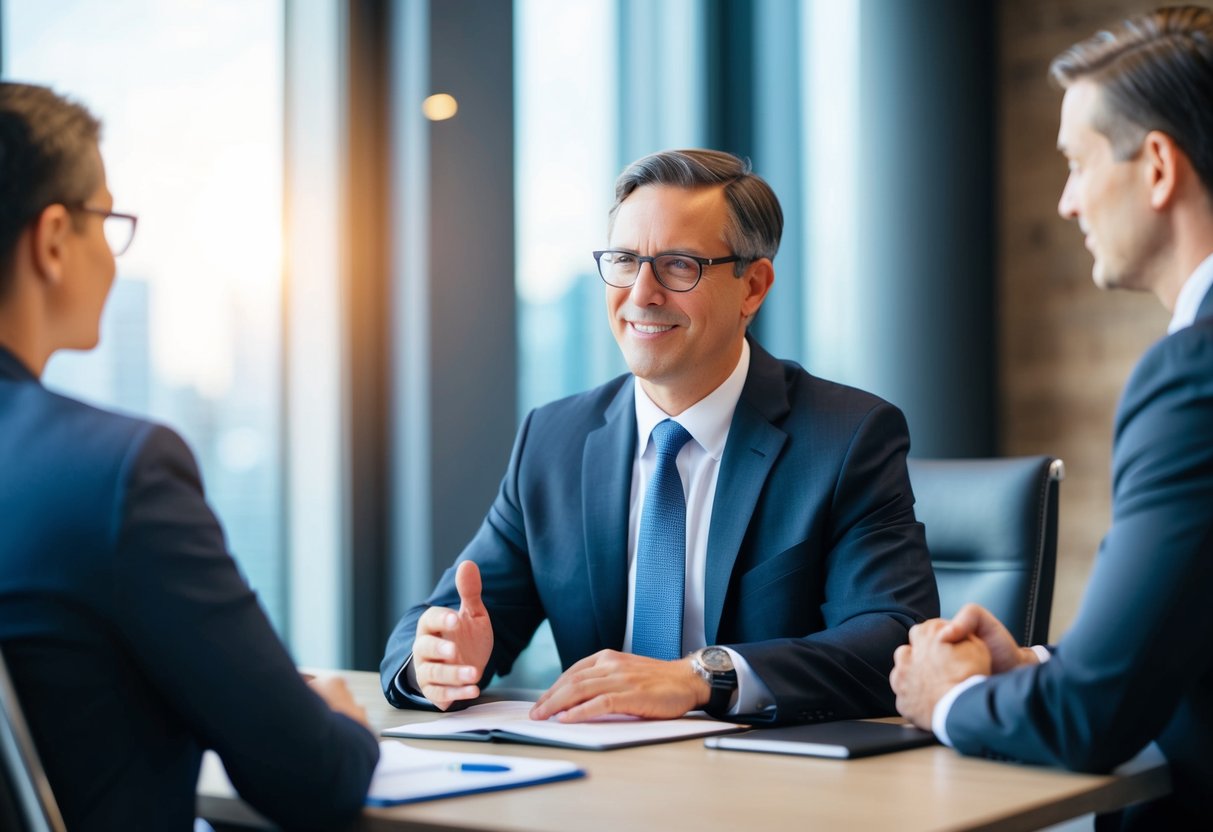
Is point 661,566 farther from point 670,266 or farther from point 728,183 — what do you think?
point 728,183

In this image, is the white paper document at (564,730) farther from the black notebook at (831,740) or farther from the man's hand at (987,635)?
the man's hand at (987,635)

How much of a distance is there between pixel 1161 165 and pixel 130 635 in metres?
1.28

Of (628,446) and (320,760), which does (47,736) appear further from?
(628,446)

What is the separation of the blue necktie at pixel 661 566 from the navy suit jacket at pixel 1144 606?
0.80m

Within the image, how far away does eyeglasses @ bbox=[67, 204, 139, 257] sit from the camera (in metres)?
1.43

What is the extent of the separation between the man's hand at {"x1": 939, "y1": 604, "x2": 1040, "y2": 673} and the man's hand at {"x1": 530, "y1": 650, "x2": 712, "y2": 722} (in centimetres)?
36

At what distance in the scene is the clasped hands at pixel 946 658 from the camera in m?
1.72

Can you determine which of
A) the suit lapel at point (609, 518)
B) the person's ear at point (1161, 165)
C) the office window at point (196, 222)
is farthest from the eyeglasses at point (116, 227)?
the office window at point (196, 222)

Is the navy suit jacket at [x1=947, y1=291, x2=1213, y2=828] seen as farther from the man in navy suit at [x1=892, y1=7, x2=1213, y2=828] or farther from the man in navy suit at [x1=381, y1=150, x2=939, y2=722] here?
the man in navy suit at [x1=381, y1=150, x2=939, y2=722]

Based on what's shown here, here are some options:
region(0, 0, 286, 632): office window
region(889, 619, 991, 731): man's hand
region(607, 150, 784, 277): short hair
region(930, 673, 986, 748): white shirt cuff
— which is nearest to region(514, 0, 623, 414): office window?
region(0, 0, 286, 632): office window

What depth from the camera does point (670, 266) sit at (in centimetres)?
251

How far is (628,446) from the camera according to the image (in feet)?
8.01

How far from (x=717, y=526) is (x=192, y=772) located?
1.11 metres

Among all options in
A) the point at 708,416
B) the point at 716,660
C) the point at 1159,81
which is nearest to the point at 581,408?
the point at 708,416
